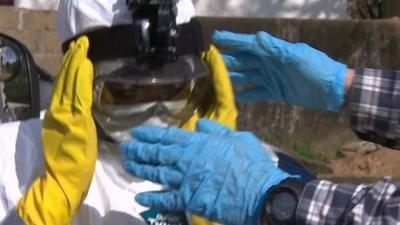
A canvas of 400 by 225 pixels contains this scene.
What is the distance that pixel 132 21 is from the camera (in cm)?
277

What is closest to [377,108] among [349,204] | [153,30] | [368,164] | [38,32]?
[349,204]

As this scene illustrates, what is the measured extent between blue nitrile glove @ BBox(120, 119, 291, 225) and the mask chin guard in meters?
0.40

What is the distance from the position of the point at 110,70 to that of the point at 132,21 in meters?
0.14

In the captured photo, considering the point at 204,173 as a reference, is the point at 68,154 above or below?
below

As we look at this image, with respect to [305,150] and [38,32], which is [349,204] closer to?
[38,32]

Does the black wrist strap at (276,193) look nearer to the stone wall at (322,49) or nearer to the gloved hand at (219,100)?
the gloved hand at (219,100)

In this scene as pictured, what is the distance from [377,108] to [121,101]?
69cm

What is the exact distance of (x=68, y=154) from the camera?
2.66m

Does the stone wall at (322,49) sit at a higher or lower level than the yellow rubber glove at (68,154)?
lower

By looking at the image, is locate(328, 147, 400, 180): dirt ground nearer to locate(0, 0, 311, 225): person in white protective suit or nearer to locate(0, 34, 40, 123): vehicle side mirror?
locate(0, 34, 40, 123): vehicle side mirror

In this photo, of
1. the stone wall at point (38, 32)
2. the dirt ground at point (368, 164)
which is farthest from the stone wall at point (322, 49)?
the stone wall at point (38, 32)

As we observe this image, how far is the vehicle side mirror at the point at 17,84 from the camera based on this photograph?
145 inches

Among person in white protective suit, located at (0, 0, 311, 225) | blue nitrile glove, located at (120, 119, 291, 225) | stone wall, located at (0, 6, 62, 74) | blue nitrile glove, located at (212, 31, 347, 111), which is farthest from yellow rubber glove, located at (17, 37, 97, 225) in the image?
stone wall, located at (0, 6, 62, 74)

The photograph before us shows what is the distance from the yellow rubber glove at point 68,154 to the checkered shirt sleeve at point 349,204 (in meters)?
0.64
